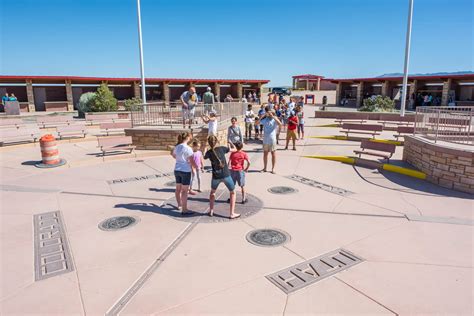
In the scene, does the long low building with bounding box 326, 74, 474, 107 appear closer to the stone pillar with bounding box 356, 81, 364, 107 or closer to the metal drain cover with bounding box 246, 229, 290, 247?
the stone pillar with bounding box 356, 81, 364, 107

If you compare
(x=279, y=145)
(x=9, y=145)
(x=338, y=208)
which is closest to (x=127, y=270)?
(x=338, y=208)

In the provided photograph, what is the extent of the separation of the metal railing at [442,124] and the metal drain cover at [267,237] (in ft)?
19.1

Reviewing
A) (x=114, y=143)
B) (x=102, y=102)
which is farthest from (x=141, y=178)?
(x=102, y=102)

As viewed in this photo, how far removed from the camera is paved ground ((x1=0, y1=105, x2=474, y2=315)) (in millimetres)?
3631

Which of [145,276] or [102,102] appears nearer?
[145,276]

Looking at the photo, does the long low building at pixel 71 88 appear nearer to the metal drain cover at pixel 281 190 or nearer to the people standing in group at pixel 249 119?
the people standing in group at pixel 249 119

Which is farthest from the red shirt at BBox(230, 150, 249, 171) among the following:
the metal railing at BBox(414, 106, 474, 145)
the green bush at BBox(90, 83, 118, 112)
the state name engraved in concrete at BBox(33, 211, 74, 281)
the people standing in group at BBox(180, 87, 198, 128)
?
the green bush at BBox(90, 83, 118, 112)

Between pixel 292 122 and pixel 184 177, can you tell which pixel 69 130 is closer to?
pixel 292 122

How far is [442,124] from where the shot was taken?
29.9 feet

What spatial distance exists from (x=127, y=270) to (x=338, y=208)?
4273 mm

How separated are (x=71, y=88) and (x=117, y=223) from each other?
97.2ft

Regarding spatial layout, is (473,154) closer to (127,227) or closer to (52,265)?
(127,227)

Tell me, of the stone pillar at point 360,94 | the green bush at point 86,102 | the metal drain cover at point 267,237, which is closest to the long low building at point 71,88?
the green bush at point 86,102

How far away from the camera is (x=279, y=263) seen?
442 cm
